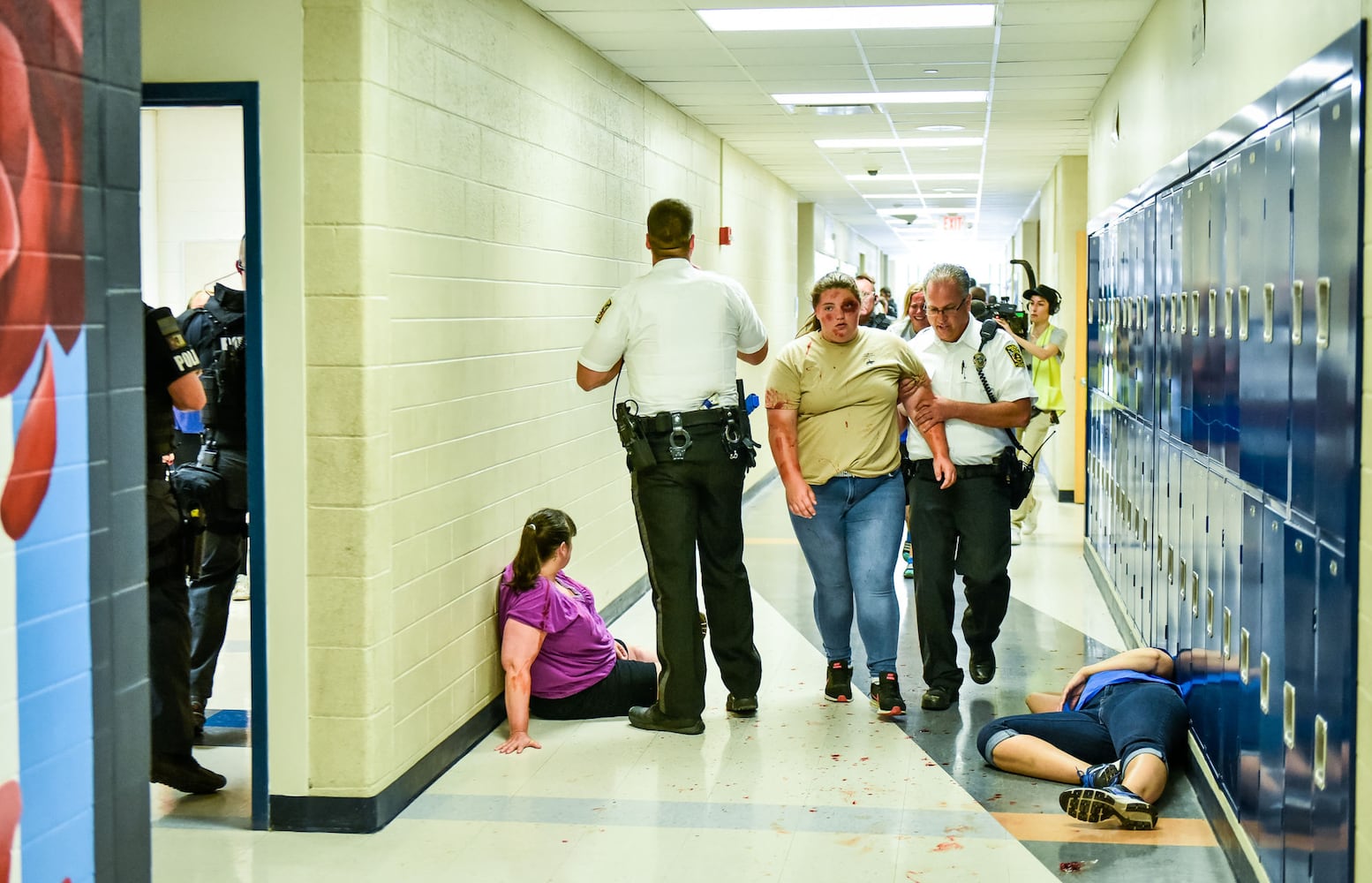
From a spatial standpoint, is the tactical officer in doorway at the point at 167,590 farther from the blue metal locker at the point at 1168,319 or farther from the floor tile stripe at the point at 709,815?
the blue metal locker at the point at 1168,319

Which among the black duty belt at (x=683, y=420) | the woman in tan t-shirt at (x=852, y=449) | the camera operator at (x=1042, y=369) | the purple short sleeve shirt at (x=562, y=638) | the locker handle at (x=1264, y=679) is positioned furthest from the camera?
the camera operator at (x=1042, y=369)

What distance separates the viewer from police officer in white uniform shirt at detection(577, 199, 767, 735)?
4770 millimetres

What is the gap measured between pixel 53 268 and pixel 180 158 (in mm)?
6797

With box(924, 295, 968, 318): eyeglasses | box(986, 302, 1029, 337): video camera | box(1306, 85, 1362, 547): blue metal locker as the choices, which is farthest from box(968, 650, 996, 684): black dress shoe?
box(1306, 85, 1362, 547): blue metal locker

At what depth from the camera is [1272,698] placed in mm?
3098

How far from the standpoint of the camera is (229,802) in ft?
14.0

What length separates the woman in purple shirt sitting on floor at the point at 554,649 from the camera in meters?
4.78

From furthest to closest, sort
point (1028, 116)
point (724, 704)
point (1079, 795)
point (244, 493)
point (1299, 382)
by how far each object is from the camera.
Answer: point (1028, 116)
point (724, 704)
point (244, 493)
point (1079, 795)
point (1299, 382)

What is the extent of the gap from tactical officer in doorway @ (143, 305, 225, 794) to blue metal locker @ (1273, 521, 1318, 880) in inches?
111

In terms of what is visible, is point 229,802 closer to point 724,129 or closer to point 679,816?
point 679,816

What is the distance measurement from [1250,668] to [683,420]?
6.55ft

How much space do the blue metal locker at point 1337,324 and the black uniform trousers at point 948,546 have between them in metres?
2.41

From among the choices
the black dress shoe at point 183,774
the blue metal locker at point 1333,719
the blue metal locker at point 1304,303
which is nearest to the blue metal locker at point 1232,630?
the blue metal locker at point 1304,303

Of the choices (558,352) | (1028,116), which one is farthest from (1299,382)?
(1028,116)
